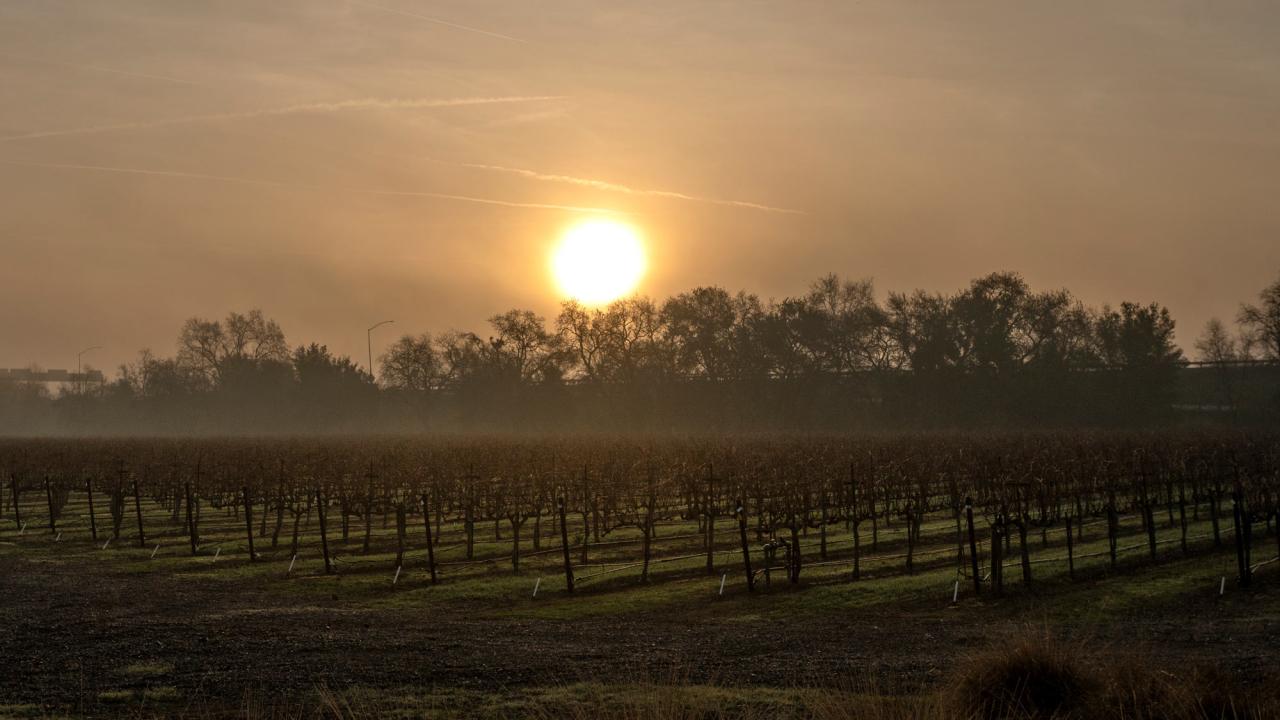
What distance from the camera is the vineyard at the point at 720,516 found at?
26750mm

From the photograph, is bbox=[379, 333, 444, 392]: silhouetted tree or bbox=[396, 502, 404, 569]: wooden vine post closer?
bbox=[396, 502, 404, 569]: wooden vine post

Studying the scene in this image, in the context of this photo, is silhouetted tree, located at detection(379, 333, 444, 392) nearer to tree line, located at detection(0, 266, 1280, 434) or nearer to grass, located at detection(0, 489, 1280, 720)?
tree line, located at detection(0, 266, 1280, 434)

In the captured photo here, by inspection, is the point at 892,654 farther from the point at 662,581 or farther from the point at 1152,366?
the point at 1152,366

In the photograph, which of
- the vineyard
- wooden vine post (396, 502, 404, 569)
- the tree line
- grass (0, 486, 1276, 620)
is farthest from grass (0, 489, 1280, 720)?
the tree line

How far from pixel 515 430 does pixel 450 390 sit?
25465 millimetres

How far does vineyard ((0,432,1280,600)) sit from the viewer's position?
87.8 ft

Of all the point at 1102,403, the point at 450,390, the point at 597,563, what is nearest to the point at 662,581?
the point at 597,563

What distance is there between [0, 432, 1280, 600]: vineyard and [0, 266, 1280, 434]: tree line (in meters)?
32.6

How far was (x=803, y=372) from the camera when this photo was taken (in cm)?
10038

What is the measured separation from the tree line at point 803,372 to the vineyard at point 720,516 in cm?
3257

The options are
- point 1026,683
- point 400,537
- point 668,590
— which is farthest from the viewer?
point 400,537

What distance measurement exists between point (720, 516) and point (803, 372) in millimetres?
62535

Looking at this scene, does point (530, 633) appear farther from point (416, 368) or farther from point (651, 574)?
point (416, 368)

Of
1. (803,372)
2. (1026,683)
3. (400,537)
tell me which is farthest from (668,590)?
(803,372)
